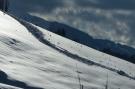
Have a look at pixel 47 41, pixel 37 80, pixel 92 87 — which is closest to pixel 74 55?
pixel 47 41

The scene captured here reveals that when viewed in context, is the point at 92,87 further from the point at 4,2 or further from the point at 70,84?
the point at 4,2

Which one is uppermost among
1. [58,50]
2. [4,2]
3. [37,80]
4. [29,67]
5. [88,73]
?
[4,2]

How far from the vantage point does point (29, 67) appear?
14602 mm

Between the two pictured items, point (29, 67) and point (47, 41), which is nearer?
point (29, 67)

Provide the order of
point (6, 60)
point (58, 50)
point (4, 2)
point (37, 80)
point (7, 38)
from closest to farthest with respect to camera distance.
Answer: point (37, 80)
point (6, 60)
point (7, 38)
point (58, 50)
point (4, 2)

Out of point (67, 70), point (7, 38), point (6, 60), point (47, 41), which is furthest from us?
point (47, 41)

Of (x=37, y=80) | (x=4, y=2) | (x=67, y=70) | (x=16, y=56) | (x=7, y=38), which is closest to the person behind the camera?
(x=37, y=80)

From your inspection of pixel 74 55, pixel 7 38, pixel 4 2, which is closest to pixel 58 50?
pixel 74 55

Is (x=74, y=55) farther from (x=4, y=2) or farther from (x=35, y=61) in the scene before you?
(x=4, y=2)

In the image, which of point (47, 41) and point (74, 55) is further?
point (47, 41)

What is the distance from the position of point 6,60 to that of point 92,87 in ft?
8.49

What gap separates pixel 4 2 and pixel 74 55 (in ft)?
94.4

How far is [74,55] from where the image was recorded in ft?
73.6

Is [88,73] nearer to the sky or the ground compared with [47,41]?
nearer to the ground
